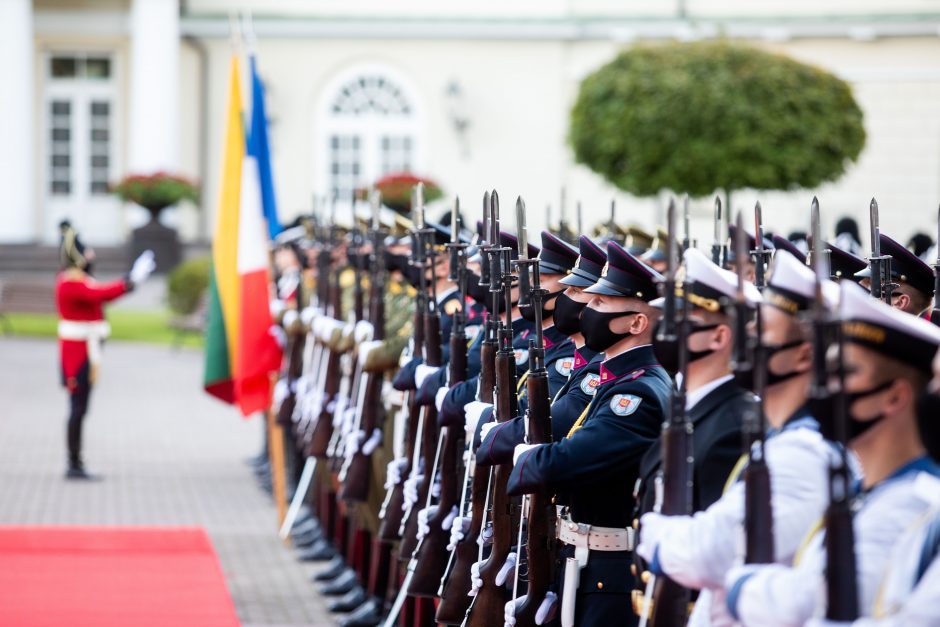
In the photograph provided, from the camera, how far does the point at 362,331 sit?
8.16m

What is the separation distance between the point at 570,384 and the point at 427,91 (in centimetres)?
2282

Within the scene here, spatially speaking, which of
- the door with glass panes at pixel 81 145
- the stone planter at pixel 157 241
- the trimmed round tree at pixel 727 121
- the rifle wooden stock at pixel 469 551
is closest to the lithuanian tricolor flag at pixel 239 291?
the rifle wooden stock at pixel 469 551

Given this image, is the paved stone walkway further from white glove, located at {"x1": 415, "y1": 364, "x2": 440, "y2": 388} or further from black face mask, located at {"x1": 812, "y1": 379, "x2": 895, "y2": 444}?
black face mask, located at {"x1": 812, "y1": 379, "x2": 895, "y2": 444}

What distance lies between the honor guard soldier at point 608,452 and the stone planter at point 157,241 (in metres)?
21.0

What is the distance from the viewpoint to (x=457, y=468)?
575 centimetres

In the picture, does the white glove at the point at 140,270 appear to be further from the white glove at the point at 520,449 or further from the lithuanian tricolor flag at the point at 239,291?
the white glove at the point at 520,449

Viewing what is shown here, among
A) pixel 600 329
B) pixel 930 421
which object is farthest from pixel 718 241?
pixel 930 421

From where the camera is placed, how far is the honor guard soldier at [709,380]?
3.64m

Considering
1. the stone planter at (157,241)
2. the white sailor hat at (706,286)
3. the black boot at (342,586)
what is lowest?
the black boot at (342,586)

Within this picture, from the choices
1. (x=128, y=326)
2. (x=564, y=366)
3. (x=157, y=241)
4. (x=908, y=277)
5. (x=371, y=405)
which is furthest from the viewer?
(x=157, y=241)

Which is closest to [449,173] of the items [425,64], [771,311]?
[425,64]

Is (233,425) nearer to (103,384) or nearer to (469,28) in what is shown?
(103,384)

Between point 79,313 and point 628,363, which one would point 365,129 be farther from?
Answer: point 628,363

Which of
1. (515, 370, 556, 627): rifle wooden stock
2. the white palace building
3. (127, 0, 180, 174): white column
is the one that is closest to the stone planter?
the white palace building
